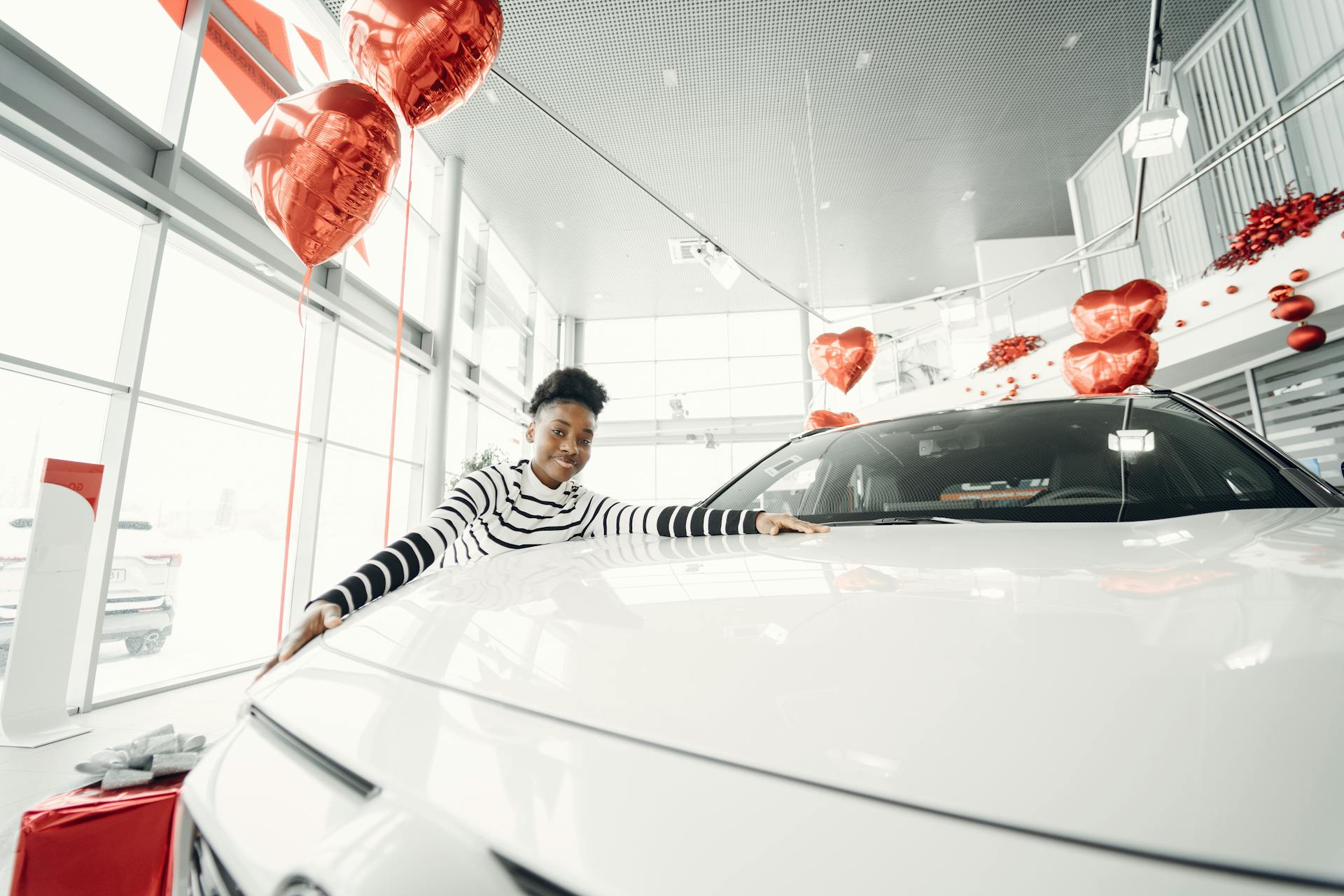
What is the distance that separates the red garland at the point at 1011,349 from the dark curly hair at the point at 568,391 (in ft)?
22.2

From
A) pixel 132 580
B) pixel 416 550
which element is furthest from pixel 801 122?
pixel 132 580

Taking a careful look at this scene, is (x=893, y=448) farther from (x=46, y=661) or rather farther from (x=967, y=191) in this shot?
(x=967, y=191)

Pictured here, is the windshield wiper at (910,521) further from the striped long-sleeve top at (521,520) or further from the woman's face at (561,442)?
the woman's face at (561,442)

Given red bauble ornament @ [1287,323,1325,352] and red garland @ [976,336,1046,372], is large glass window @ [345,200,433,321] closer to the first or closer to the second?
red garland @ [976,336,1046,372]

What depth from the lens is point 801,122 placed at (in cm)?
663

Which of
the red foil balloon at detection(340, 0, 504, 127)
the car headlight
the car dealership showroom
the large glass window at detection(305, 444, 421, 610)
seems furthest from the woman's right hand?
the large glass window at detection(305, 444, 421, 610)

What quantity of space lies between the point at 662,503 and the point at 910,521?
2864 millimetres

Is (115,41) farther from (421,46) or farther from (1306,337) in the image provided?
(1306,337)

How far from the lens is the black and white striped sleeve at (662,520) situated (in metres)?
1.25

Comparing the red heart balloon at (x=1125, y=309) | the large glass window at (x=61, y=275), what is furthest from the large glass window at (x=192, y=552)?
the red heart balloon at (x=1125, y=309)

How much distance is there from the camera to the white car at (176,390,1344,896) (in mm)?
278

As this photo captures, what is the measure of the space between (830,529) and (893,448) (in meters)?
0.46

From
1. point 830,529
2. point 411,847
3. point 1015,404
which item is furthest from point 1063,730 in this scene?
point 1015,404

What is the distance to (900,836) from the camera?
0.29 metres
